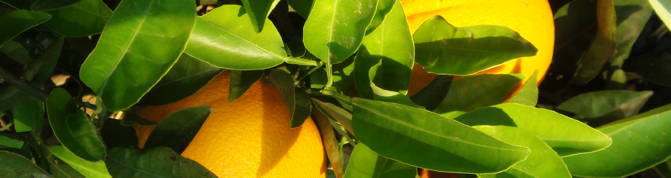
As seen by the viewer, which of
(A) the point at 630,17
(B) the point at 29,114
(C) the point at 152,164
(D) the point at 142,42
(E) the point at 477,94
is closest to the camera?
(D) the point at 142,42

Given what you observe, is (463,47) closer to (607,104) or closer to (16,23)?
(607,104)

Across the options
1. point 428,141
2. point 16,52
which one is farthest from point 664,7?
point 16,52

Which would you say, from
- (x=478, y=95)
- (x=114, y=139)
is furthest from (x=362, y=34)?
(x=114, y=139)

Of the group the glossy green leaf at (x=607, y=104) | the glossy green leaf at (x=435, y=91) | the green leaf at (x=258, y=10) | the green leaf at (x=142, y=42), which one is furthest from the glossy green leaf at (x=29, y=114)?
the glossy green leaf at (x=607, y=104)

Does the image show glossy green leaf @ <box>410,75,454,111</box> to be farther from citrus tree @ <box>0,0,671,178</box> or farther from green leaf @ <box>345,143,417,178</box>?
green leaf @ <box>345,143,417,178</box>

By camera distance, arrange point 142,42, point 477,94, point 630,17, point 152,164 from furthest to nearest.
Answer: point 630,17
point 477,94
point 152,164
point 142,42

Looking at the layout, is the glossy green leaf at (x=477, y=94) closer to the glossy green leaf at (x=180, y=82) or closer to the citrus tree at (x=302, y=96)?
the citrus tree at (x=302, y=96)

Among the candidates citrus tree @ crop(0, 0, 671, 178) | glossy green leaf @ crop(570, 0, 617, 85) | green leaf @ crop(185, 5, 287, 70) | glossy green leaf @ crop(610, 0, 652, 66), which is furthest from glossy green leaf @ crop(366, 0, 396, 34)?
glossy green leaf @ crop(610, 0, 652, 66)
